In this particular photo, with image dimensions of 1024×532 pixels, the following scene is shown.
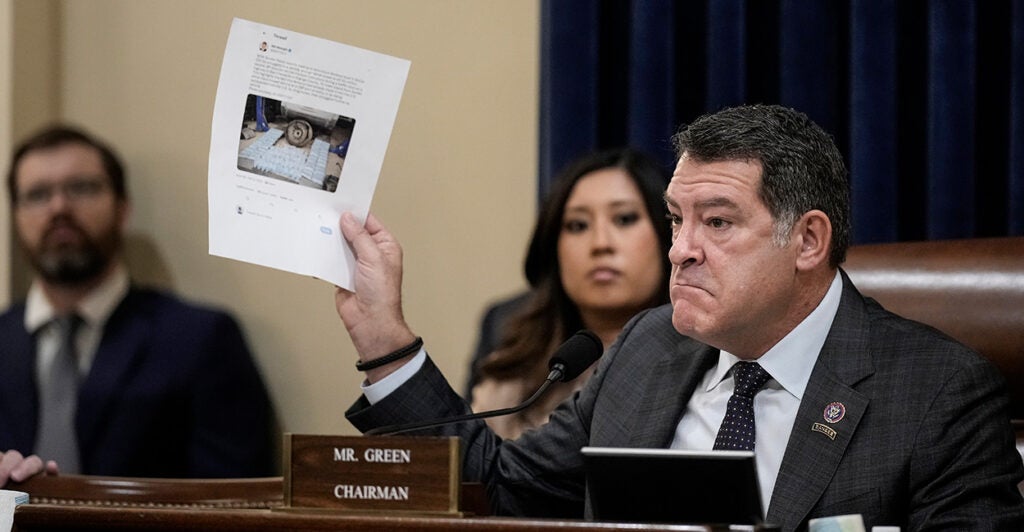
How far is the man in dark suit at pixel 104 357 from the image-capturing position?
346cm

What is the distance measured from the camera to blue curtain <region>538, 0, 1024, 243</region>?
270cm

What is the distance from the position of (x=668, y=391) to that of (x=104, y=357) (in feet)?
6.69

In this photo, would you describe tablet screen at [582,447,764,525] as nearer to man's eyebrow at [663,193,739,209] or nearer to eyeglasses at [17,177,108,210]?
man's eyebrow at [663,193,739,209]

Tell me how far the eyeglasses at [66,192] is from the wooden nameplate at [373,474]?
2.39m

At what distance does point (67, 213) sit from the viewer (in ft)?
12.1

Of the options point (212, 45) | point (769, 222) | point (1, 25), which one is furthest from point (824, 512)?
point (1, 25)

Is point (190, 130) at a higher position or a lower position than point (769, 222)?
higher

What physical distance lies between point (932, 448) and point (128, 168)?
9.13 ft

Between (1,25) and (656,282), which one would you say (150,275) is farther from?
(656,282)

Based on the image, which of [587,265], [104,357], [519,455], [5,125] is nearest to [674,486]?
[519,455]

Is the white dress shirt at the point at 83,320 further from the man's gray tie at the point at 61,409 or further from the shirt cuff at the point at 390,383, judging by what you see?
the shirt cuff at the point at 390,383

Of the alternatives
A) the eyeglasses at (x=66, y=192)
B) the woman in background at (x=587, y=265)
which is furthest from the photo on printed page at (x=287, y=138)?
the eyeglasses at (x=66, y=192)

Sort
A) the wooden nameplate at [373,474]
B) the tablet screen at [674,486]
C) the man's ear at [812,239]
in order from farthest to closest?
the man's ear at [812,239]
the wooden nameplate at [373,474]
the tablet screen at [674,486]

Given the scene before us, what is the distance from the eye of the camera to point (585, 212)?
3.06m
